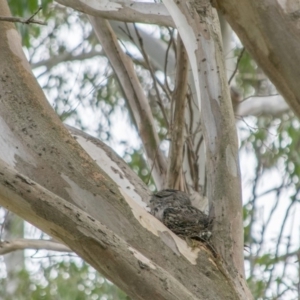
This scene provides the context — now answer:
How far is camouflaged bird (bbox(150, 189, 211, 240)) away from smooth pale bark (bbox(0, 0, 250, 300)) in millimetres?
72

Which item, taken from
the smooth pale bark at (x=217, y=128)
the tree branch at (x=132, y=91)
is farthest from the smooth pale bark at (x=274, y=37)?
the tree branch at (x=132, y=91)

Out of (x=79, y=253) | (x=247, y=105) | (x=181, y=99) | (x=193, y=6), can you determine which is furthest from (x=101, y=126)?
(x=79, y=253)

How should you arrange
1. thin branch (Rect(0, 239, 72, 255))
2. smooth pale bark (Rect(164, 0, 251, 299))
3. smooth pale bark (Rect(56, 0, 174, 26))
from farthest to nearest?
thin branch (Rect(0, 239, 72, 255)) → smooth pale bark (Rect(56, 0, 174, 26)) → smooth pale bark (Rect(164, 0, 251, 299))

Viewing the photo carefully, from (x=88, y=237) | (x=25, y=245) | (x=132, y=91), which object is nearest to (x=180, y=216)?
(x=88, y=237)

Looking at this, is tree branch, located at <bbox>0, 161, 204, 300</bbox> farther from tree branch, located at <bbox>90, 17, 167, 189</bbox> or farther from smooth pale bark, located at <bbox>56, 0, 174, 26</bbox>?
tree branch, located at <bbox>90, 17, 167, 189</bbox>

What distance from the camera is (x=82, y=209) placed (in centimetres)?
181

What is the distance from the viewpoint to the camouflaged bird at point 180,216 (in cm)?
197

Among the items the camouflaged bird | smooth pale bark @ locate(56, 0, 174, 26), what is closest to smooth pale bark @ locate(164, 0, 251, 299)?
the camouflaged bird

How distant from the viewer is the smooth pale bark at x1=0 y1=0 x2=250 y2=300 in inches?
61.2

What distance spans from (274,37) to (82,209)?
67cm

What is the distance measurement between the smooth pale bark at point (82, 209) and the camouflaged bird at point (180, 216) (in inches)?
2.8

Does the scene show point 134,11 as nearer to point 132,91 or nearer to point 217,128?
point 217,128

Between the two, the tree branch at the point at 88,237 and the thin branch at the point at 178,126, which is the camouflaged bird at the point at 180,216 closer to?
the tree branch at the point at 88,237

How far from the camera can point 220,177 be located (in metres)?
1.97
